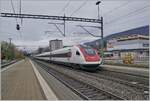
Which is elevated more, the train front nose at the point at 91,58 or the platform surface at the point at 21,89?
the train front nose at the point at 91,58

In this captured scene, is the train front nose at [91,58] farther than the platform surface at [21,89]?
Yes

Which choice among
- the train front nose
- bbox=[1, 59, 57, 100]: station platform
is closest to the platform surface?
bbox=[1, 59, 57, 100]: station platform

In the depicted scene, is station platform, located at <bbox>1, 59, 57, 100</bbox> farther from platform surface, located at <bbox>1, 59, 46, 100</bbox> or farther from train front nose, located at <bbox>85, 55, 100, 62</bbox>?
train front nose, located at <bbox>85, 55, 100, 62</bbox>

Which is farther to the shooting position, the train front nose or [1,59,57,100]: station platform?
the train front nose

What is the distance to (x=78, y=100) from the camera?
10.6 m

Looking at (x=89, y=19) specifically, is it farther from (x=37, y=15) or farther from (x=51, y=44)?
(x=51, y=44)

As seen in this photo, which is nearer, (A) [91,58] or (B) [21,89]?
(B) [21,89]

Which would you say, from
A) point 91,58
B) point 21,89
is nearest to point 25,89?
point 21,89

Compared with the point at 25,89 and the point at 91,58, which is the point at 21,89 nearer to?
the point at 25,89

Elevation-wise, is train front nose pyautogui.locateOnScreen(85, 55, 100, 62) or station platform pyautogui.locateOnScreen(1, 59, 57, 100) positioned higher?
train front nose pyautogui.locateOnScreen(85, 55, 100, 62)

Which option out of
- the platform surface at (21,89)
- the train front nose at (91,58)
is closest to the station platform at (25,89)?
the platform surface at (21,89)

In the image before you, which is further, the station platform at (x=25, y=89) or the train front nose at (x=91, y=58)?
the train front nose at (x=91, y=58)

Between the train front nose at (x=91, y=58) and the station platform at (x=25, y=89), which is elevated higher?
the train front nose at (x=91, y=58)

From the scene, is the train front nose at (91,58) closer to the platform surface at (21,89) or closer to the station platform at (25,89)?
the station platform at (25,89)
